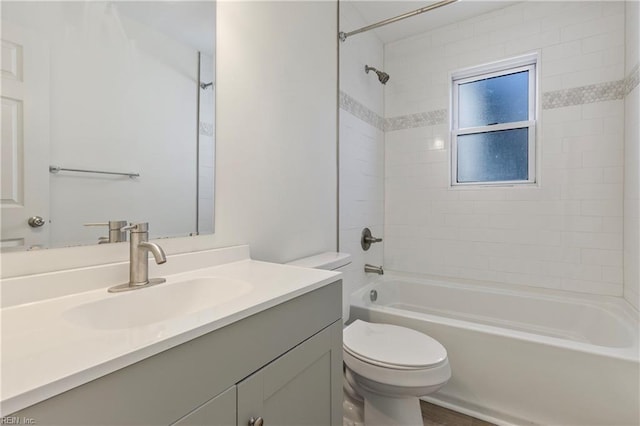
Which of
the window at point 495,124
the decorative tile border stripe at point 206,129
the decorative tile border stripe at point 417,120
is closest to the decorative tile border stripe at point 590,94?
the window at point 495,124

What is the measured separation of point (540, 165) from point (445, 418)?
1.80 metres

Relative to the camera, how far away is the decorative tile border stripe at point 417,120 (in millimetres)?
2561

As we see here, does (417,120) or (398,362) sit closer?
(398,362)

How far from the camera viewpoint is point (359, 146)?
7.76 ft

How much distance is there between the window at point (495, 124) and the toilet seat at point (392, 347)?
1.50 meters

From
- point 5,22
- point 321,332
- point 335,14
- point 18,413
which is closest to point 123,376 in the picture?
point 18,413

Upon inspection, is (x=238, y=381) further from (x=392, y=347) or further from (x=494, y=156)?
(x=494, y=156)

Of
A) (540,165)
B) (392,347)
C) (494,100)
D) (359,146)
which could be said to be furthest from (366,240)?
(494,100)

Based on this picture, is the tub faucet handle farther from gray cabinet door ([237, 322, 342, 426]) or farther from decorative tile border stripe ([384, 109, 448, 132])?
gray cabinet door ([237, 322, 342, 426])

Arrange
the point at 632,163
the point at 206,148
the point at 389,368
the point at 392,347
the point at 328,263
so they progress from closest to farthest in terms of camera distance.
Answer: the point at 206,148, the point at 389,368, the point at 392,347, the point at 328,263, the point at 632,163

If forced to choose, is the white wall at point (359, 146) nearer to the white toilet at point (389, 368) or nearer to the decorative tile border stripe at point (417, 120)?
the decorative tile border stripe at point (417, 120)

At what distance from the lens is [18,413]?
0.38 metres

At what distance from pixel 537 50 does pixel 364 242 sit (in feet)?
6.12

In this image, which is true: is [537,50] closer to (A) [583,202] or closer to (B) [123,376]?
(A) [583,202]
